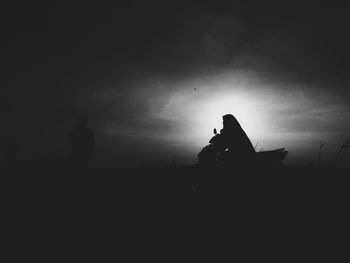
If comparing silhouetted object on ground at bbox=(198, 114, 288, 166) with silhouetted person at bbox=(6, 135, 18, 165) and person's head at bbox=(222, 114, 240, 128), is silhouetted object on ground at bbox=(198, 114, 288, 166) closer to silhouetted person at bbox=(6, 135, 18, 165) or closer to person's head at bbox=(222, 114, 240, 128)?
person's head at bbox=(222, 114, 240, 128)

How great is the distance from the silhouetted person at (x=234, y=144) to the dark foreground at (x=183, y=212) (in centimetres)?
55

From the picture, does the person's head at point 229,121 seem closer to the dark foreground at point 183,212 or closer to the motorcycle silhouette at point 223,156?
the motorcycle silhouette at point 223,156

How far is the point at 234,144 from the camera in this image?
6496mm

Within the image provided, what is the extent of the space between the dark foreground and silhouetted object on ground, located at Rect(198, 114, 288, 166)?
41cm

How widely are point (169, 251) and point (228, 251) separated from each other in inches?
40.2

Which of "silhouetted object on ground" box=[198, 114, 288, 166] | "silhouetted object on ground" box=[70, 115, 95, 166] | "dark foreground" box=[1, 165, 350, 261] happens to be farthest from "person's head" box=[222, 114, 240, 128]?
"silhouetted object on ground" box=[70, 115, 95, 166]

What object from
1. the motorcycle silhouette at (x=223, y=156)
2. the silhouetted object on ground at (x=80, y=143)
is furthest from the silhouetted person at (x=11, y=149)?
the motorcycle silhouette at (x=223, y=156)

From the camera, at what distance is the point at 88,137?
355 inches

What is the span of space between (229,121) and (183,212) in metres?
3.86

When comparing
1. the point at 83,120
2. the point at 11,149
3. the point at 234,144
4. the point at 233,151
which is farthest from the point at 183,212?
the point at 11,149

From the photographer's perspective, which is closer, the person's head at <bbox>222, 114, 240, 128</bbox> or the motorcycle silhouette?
the motorcycle silhouette

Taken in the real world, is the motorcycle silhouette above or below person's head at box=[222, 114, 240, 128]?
below

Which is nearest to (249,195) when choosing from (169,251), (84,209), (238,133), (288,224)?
(288,224)

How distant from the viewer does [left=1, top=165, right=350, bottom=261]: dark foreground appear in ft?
11.0
